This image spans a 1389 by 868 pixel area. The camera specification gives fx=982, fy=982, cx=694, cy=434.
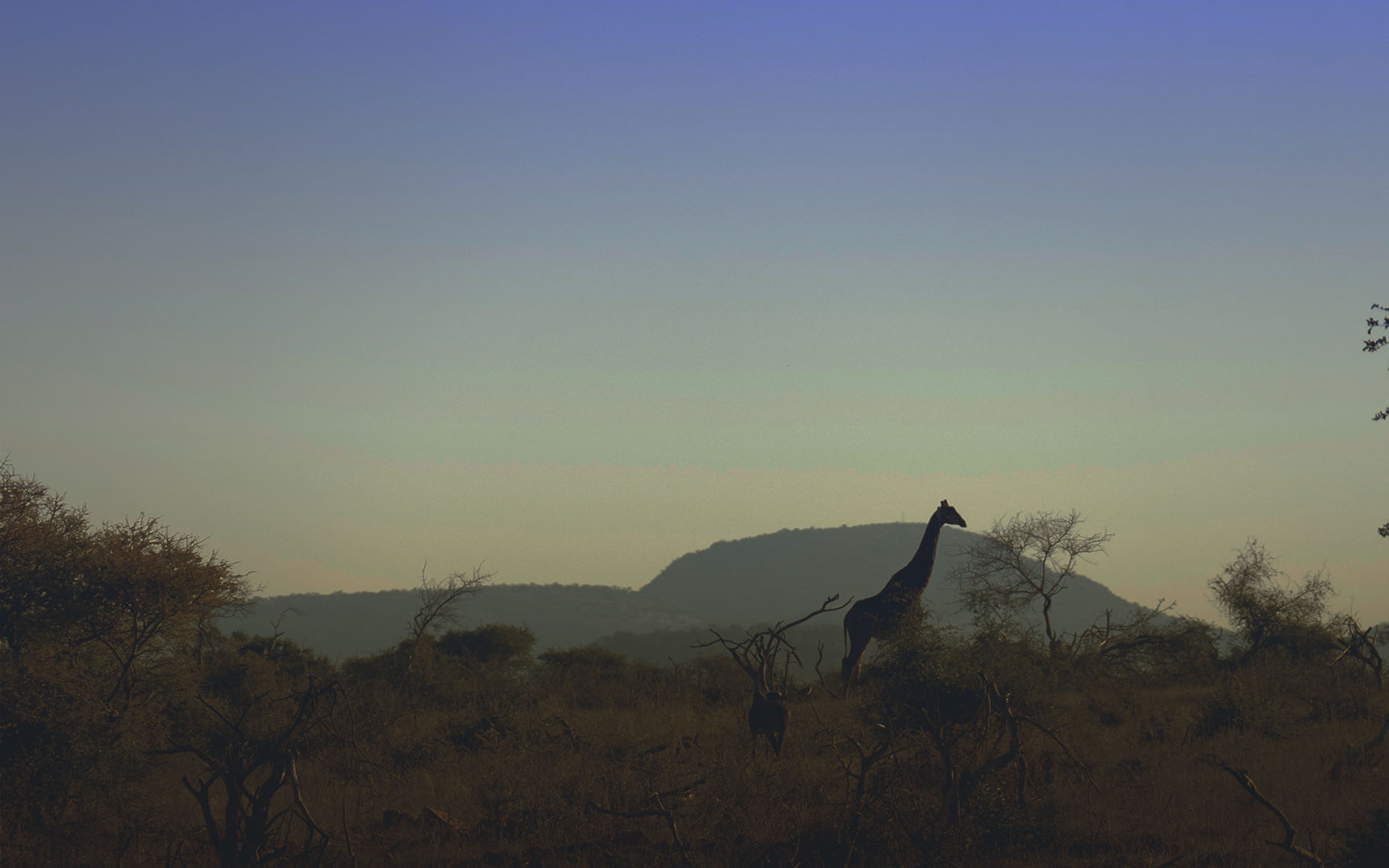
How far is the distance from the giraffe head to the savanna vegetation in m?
2.13

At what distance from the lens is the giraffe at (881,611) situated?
2092 cm

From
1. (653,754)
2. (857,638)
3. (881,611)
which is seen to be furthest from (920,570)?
(653,754)

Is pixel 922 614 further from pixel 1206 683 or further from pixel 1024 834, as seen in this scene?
pixel 1206 683

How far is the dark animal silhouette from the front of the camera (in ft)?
47.2

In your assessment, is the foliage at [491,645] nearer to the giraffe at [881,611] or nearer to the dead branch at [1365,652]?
the giraffe at [881,611]

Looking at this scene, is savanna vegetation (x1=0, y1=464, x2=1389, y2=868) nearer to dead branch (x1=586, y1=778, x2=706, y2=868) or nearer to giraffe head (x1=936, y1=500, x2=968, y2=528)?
dead branch (x1=586, y1=778, x2=706, y2=868)

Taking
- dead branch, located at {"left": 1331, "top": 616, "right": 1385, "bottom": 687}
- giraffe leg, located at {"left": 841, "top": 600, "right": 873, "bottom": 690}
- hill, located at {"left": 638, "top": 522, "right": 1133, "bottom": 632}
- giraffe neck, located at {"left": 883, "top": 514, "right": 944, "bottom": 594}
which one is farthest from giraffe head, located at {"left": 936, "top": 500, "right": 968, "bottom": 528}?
hill, located at {"left": 638, "top": 522, "right": 1133, "bottom": 632}

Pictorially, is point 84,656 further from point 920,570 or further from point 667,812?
point 920,570

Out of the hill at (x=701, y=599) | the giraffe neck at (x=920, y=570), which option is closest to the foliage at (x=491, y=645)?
the giraffe neck at (x=920, y=570)

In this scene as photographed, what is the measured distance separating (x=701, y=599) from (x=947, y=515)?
106677mm

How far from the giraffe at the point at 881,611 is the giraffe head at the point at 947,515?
152cm

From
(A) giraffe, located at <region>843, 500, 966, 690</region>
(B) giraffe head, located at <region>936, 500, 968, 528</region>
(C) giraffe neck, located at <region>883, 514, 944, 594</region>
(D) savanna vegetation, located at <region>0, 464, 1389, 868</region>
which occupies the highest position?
(B) giraffe head, located at <region>936, 500, 968, 528</region>

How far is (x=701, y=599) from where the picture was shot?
129125 mm

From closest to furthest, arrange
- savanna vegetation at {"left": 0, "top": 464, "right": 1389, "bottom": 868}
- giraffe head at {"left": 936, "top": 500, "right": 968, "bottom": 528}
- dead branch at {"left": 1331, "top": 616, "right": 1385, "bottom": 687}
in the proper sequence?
1. savanna vegetation at {"left": 0, "top": 464, "right": 1389, "bottom": 868}
2. dead branch at {"left": 1331, "top": 616, "right": 1385, "bottom": 687}
3. giraffe head at {"left": 936, "top": 500, "right": 968, "bottom": 528}
